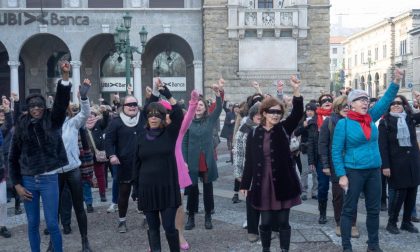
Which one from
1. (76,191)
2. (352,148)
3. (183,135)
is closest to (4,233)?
(76,191)

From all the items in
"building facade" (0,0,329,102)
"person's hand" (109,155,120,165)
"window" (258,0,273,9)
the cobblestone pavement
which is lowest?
the cobblestone pavement

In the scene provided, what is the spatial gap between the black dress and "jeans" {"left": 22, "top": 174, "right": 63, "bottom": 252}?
936mm

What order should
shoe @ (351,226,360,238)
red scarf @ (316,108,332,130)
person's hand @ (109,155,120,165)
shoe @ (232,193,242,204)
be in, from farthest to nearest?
shoe @ (232,193,242,204)
red scarf @ (316,108,332,130)
person's hand @ (109,155,120,165)
shoe @ (351,226,360,238)

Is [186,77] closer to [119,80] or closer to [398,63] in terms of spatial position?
[119,80]

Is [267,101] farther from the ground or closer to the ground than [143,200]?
farther from the ground

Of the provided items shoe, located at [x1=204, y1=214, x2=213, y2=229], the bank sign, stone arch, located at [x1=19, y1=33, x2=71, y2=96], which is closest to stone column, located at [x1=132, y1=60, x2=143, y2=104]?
the bank sign

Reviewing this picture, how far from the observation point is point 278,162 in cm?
554

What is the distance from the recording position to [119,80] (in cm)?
3056

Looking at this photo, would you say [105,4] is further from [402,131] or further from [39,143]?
[39,143]

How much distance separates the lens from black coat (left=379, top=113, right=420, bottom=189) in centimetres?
736

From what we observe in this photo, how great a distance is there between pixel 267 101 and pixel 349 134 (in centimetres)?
114

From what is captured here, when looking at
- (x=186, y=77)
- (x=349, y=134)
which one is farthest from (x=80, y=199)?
(x=186, y=77)

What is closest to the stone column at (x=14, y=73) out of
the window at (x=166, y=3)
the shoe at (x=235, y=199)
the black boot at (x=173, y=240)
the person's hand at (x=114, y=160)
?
the window at (x=166, y=3)

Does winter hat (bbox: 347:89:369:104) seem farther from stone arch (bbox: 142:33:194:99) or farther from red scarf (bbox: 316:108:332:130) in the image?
stone arch (bbox: 142:33:194:99)
